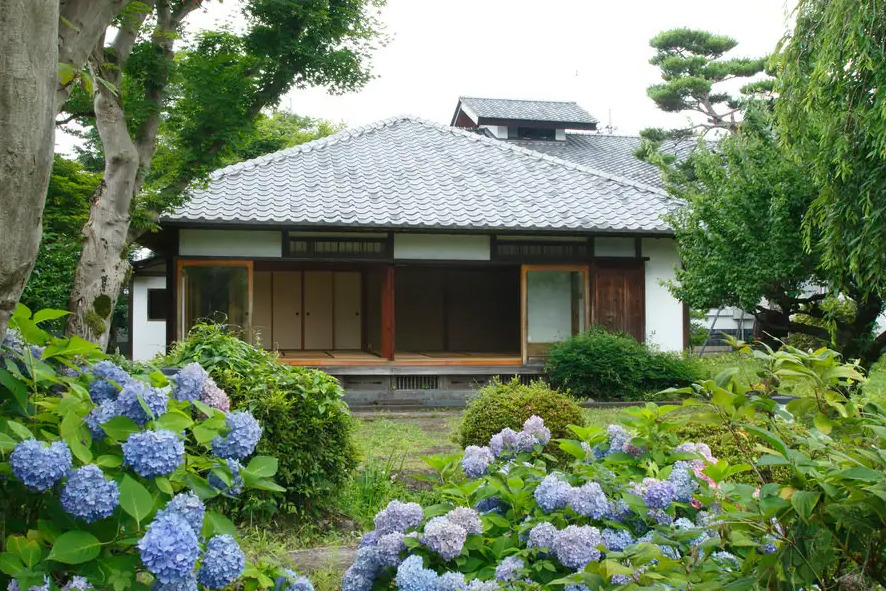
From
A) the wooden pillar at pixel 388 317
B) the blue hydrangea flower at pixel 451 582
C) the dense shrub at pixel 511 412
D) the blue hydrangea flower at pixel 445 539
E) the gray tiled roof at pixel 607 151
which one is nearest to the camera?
the blue hydrangea flower at pixel 451 582

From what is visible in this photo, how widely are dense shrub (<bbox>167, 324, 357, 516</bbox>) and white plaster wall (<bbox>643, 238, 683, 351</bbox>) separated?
8558 millimetres

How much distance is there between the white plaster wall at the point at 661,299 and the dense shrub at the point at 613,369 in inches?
39.2

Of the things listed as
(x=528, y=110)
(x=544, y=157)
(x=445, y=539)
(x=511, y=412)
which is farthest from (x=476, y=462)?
(x=528, y=110)

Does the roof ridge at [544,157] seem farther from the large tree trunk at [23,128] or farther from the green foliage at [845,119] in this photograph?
the large tree trunk at [23,128]

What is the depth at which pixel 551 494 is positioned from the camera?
2328mm

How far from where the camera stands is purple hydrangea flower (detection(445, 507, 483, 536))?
2.30m

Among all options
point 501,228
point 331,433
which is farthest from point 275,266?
point 331,433

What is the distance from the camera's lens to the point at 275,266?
1512cm

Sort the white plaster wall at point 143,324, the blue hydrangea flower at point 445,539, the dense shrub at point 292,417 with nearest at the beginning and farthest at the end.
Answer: the blue hydrangea flower at point 445,539, the dense shrub at point 292,417, the white plaster wall at point 143,324

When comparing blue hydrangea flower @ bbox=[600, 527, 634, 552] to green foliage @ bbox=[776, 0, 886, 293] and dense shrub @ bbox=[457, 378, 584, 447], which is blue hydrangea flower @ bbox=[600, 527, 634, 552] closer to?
dense shrub @ bbox=[457, 378, 584, 447]

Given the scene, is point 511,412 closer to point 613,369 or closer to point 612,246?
point 613,369

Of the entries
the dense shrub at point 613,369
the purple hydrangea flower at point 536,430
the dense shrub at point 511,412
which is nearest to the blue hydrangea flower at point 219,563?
the purple hydrangea flower at point 536,430

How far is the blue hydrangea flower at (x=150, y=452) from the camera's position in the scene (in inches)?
64.9

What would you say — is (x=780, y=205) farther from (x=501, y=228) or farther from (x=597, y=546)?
(x=597, y=546)
